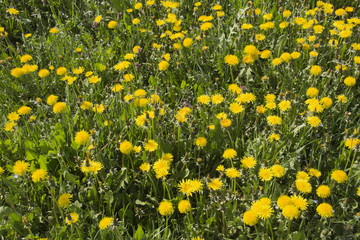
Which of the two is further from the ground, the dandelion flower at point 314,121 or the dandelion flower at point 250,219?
the dandelion flower at point 314,121

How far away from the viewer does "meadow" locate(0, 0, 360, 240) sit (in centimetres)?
200

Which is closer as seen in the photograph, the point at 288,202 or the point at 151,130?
the point at 288,202

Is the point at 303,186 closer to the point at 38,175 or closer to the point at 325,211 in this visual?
the point at 325,211

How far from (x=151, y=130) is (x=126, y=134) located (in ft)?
0.61

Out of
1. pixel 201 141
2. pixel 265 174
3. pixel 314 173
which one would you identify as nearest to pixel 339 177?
pixel 314 173

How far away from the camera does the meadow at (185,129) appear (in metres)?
2.00

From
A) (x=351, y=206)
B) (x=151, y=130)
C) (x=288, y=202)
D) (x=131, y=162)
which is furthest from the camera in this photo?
(x=151, y=130)

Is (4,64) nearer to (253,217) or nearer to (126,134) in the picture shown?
(126,134)

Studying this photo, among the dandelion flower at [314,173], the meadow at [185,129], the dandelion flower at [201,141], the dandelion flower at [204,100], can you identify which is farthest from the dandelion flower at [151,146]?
the dandelion flower at [314,173]

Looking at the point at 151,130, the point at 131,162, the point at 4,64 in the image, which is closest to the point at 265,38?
the point at 151,130

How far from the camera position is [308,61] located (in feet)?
9.75

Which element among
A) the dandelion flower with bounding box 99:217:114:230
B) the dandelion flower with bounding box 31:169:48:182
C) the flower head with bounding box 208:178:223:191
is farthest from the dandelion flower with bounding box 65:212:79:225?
the flower head with bounding box 208:178:223:191

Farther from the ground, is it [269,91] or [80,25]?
[80,25]

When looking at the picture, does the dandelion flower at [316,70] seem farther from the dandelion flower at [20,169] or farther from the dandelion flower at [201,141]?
the dandelion flower at [20,169]
